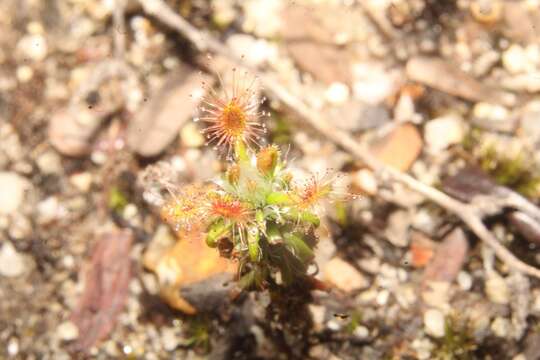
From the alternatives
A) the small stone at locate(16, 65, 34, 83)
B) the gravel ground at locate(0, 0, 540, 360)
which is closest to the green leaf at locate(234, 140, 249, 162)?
the gravel ground at locate(0, 0, 540, 360)

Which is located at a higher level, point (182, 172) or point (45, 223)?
point (182, 172)

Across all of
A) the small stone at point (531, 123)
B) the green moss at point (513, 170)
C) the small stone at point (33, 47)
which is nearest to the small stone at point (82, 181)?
the small stone at point (33, 47)

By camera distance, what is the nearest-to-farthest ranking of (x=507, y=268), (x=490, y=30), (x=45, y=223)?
1. (x=507, y=268)
2. (x=45, y=223)
3. (x=490, y=30)

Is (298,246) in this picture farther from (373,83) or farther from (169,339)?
(373,83)

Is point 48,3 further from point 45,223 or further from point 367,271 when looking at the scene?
point 367,271

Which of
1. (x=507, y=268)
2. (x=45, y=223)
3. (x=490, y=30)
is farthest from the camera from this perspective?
(x=490, y=30)

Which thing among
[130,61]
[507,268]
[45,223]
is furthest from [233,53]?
[507,268]

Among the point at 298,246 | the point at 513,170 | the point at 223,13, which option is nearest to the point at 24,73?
the point at 223,13

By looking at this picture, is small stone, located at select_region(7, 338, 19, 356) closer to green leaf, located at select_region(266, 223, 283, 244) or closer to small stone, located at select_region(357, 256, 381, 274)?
green leaf, located at select_region(266, 223, 283, 244)
